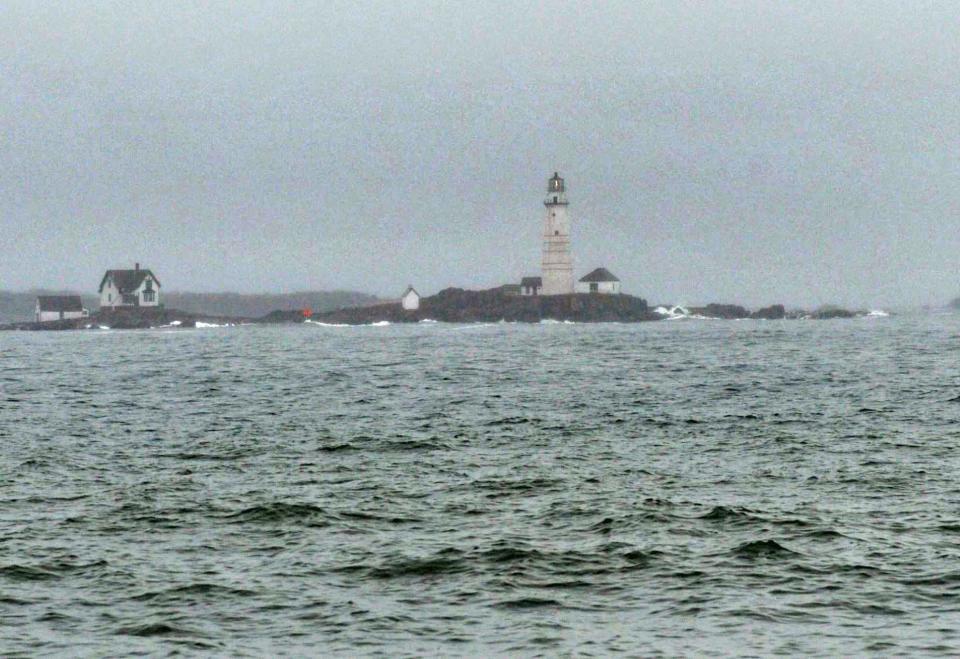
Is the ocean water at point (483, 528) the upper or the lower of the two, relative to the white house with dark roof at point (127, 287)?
lower

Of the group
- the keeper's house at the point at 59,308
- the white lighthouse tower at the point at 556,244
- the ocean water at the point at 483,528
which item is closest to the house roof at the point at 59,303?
the keeper's house at the point at 59,308

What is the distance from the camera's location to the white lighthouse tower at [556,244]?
185 m

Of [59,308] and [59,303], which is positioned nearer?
[59,308]

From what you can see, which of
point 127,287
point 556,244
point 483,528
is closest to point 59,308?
point 127,287

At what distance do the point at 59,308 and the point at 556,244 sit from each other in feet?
232

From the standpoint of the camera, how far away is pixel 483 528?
852 inches

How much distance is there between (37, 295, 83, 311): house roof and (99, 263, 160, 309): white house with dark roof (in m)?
5.28

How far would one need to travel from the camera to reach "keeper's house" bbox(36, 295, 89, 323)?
18975 cm

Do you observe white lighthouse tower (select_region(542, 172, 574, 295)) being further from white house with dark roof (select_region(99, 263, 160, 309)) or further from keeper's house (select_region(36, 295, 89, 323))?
keeper's house (select_region(36, 295, 89, 323))

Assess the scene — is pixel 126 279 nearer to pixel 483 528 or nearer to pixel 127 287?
pixel 127 287

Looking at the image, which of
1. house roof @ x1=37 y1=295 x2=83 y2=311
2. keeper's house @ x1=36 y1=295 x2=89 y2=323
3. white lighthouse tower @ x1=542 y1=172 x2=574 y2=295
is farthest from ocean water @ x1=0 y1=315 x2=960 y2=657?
house roof @ x1=37 y1=295 x2=83 y2=311

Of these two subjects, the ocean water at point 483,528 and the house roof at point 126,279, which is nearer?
the ocean water at point 483,528

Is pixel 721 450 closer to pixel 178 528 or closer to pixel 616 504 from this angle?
pixel 616 504

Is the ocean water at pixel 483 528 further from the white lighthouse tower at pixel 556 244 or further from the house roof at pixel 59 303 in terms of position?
the house roof at pixel 59 303
